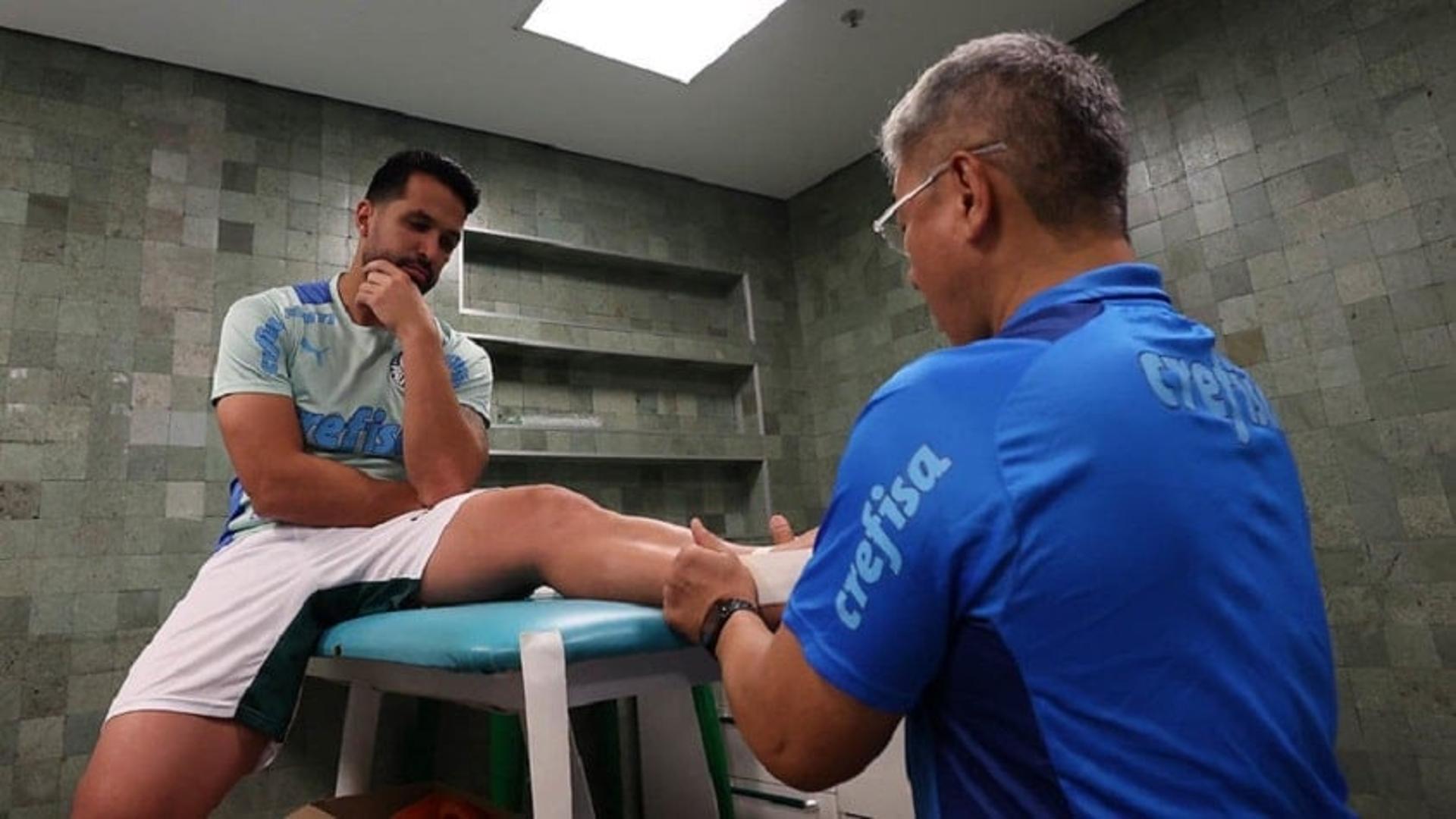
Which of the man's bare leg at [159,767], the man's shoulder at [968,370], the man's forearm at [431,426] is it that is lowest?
the man's bare leg at [159,767]

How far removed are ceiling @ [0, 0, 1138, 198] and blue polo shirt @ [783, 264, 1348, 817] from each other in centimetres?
178

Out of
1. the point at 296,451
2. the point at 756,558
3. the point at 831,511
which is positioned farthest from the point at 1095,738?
the point at 296,451

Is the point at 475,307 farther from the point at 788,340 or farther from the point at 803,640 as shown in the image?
the point at 803,640

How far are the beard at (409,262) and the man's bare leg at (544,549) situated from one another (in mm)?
531

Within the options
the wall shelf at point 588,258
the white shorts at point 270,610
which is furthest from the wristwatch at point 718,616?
the wall shelf at point 588,258

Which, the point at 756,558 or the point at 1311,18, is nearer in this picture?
the point at 756,558

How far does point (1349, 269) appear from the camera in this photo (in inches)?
69.6

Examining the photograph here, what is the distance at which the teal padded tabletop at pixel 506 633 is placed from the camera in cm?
76

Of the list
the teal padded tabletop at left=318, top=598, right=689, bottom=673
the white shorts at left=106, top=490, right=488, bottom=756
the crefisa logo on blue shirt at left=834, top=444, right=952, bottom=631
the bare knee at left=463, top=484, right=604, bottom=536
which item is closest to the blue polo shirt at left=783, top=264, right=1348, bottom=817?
the crefisa logo on blue shirt at left=834, top=444, right=952, bottom=631

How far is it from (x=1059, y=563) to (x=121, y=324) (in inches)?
83.1

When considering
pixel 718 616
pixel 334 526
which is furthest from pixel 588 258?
pixel 718 616

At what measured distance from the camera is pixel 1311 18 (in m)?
1.85

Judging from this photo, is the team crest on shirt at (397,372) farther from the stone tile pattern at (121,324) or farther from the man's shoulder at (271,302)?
the stone tile pattern at (121,324)

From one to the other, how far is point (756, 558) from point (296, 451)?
0.76 meters
